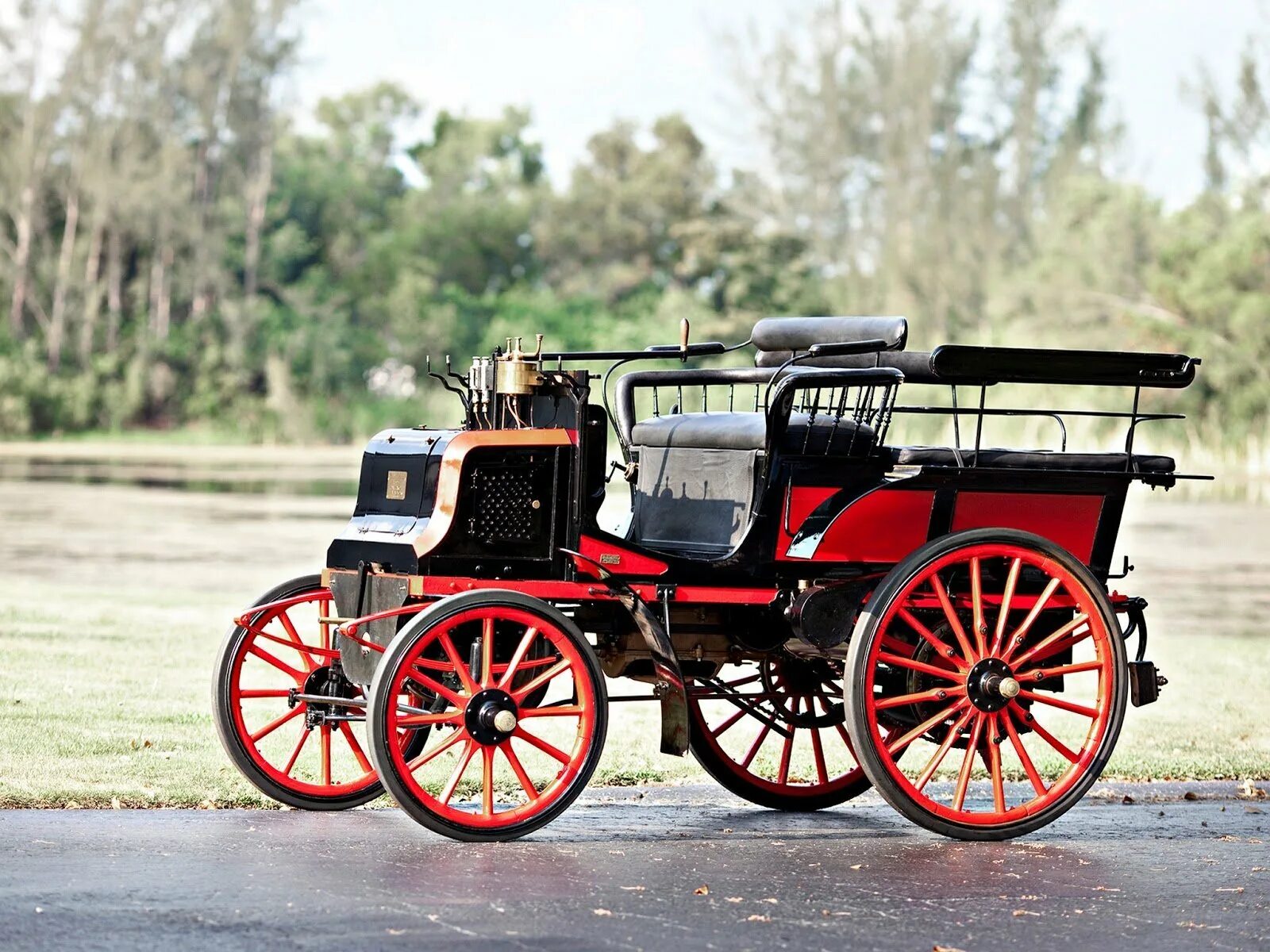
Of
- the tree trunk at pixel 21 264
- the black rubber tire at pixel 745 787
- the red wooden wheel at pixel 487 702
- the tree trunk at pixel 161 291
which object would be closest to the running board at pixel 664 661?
the red wooden wheel at pixel 487 702

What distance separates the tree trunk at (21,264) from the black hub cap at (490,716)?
5052 cm

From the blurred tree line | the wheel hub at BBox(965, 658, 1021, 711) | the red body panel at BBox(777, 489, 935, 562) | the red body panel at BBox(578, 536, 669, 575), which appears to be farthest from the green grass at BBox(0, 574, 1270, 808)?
the blurred tree line

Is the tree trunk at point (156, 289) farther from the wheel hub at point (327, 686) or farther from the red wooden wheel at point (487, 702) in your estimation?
the red wooden wheel at point (487, 702)

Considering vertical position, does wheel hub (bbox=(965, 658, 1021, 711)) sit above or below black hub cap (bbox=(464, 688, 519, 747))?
above

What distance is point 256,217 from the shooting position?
59.1m

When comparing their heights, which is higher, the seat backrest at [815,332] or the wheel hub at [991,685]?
the seat backrest at [815,332]

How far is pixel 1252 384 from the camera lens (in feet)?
136

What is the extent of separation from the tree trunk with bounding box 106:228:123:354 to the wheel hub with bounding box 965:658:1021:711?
49.4m

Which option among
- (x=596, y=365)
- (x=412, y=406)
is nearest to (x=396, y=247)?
(x=412, y=406)

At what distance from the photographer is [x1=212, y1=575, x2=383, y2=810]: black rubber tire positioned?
268 inches

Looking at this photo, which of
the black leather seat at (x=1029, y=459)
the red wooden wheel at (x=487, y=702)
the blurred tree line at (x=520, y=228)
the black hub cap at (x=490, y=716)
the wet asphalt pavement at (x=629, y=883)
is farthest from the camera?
the blurred tree line at (x=520, y=228)

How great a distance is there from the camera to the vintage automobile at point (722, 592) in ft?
20.5

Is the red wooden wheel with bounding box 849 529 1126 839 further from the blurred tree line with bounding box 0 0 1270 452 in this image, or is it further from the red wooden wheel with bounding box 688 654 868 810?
the blurred tree line with bounding box 0 0 1270 452

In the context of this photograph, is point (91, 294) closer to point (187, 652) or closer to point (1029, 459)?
point (187, 652)
